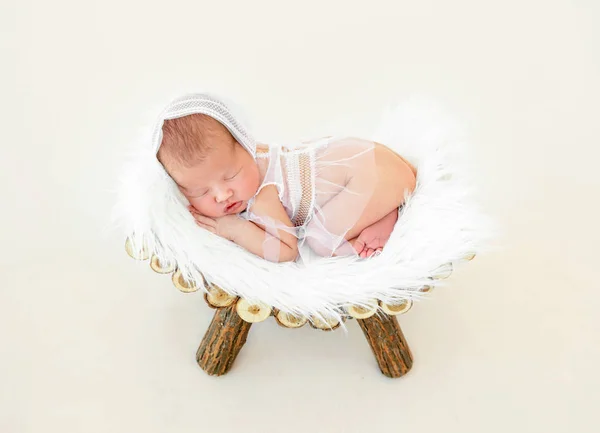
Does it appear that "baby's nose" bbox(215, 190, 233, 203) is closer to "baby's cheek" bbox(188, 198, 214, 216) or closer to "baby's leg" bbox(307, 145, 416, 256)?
"baby's cheek" bbox(188, 198, 214, 216)

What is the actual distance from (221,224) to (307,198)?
20 centimetres

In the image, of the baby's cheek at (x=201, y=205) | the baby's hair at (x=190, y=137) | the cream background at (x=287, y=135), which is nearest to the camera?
the baby's hair at (x=190, y=137)

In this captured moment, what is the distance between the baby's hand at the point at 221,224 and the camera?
Answer: 1.55 m

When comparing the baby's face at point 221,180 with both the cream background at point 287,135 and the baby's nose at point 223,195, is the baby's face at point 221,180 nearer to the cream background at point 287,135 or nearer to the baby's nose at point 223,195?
the baby's nose at point 223,195

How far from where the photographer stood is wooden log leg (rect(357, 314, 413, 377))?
1593mm

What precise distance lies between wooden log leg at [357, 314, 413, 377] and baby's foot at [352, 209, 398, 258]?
0.47 feet

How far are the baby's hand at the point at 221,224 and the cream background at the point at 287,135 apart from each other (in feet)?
0.91

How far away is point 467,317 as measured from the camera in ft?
5.94

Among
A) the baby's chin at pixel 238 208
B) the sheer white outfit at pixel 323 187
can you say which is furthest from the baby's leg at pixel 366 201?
the baby's chin at pixel 238 208

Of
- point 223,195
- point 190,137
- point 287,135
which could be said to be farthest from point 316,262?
point 287,135

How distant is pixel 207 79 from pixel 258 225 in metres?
1.05

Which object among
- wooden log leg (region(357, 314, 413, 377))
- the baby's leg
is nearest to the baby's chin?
the baby's leg

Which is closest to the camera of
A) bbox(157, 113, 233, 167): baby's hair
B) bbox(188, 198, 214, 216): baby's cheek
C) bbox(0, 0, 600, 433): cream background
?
bbox(157, 113, 233, 167): baby's hair

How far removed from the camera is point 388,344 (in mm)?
1622
